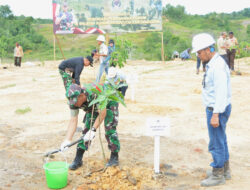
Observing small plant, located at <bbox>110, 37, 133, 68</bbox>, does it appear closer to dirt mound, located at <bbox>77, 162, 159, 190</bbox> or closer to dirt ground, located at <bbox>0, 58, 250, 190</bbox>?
dirt ground, located at <bbox>0, 58, 250, 190</bbox>

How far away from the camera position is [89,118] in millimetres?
3928

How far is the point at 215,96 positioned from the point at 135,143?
2135 millimetres

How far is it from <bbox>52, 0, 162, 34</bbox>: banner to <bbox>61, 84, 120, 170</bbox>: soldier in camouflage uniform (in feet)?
50.2

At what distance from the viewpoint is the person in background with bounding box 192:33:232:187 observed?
3.24 m

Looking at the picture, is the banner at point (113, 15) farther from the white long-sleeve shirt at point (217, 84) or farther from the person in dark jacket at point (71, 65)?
the white long-sleeve shirt at point (217, 84)

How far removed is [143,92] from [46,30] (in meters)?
35.4

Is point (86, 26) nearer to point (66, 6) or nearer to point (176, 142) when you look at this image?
point (66, 6)

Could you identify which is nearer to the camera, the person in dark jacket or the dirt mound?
the dirt mound

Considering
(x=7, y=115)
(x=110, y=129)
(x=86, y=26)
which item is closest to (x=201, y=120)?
(x=110, y=129)

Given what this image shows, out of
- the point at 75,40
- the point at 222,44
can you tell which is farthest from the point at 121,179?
the point at 75,40

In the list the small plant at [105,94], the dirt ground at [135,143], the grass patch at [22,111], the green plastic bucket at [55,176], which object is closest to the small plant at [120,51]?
the dirt ground at [135,143]

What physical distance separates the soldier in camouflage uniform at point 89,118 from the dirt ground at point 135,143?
163 mm

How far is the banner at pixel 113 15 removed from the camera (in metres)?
18.8

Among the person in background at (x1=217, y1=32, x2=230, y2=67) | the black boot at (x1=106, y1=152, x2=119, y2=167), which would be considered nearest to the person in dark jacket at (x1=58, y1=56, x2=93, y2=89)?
the black boot at (x1=106, y1=152, x2=119, y2=167)
